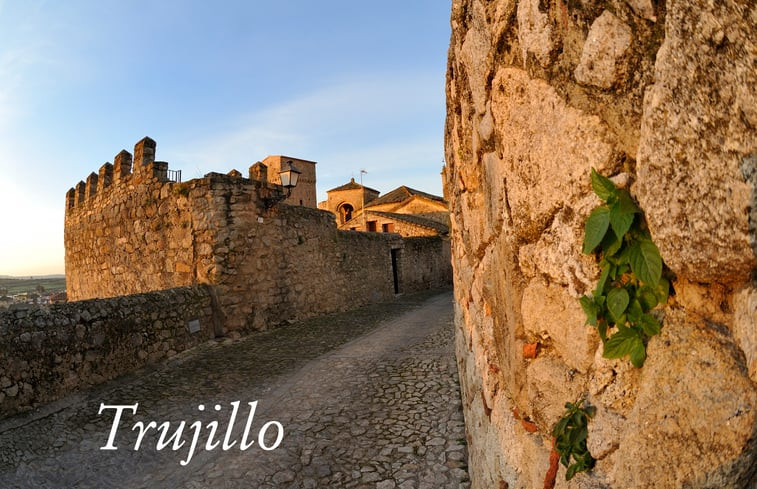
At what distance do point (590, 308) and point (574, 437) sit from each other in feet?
1.10

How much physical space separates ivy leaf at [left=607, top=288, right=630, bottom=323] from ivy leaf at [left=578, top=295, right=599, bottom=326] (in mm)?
39

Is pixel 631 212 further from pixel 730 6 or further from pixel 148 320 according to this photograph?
pixel 148 320

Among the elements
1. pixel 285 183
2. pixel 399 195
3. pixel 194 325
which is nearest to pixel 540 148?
pixel 194 325

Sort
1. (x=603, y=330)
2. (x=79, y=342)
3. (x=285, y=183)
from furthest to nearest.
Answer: (x=285, y=183), (x=79, y=342), (x=603, y=330)

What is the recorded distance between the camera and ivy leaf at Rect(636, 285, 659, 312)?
0.89 m

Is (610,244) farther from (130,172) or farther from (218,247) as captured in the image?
(130,172)

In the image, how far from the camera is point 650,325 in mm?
880

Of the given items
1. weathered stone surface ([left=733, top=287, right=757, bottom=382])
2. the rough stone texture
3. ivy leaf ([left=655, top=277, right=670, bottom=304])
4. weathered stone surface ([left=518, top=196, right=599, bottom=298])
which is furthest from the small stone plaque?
weathered stone surface ([left=733, top=287, right=757, bottom=382])

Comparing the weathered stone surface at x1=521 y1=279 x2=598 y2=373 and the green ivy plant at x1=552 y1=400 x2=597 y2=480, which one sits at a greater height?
the weathered stone surface at x1=521 y1=279 x2=598 y2=373

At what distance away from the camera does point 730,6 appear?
2.46 feet

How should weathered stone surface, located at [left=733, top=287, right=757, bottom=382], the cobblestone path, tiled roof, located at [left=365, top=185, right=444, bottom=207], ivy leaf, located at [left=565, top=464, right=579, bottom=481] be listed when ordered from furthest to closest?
tiled roof, located at [left=365, top=185, right=444, bottom=207] → the cobblestone path → ivy leaf, located at [left=565, top=464, right=579, bottom=481] → weathered stone surface, located at [left=733, top=287, right=757, bottom=382]

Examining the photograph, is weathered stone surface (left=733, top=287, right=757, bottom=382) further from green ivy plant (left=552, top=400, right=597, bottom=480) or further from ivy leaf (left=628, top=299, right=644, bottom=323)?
green ivy plant (left=552, top=400, right=597, bottom=480)

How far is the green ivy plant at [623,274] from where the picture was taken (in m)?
0.88

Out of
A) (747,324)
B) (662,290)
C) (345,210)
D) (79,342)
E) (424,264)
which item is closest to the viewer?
(747,324)
